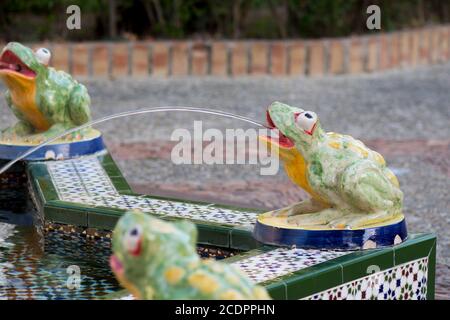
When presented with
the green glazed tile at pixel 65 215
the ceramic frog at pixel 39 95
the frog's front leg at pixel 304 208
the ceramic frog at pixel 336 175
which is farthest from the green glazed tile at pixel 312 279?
the ceramic frog at pixel 39 95

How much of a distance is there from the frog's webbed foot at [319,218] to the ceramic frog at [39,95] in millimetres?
2533

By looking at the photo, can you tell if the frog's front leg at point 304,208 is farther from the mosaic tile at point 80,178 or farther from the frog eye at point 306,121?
the mosaic tile at point 80,178

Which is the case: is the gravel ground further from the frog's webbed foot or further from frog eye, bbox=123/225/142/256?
frog eye, bbox=123/225/142/256

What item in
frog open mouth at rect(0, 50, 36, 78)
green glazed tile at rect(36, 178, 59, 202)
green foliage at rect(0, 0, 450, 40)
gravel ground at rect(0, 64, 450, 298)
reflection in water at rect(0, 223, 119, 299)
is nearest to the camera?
reflection in water at rect(0, 223, 119, 299)

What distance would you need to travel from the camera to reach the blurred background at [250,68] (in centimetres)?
928

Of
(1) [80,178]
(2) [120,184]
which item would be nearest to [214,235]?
(2) [120,184]

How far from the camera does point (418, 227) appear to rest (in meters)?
7.11

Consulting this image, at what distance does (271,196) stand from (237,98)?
3975mm

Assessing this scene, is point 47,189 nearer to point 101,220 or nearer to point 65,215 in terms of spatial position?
point 65,215

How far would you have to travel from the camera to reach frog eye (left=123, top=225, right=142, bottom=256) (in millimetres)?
3414

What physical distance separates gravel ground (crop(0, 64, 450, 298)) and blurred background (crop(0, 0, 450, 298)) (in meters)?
0.02

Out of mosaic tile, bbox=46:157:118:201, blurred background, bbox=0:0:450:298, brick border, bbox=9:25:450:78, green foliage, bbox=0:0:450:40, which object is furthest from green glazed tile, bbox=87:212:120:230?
green foliage, bbox=0:0:450:40

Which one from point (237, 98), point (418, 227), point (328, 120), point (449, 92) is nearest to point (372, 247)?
point (418, 227)
